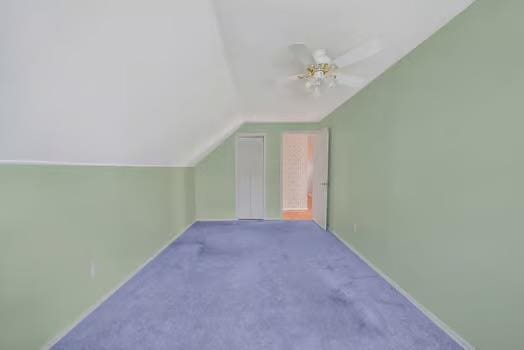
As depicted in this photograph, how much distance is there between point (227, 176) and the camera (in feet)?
17.9

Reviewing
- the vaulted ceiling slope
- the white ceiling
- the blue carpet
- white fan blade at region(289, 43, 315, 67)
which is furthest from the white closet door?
white fan blade at region(289, 43, 315, 67)

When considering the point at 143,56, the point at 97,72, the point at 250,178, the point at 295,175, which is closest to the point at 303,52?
the point at 143,56

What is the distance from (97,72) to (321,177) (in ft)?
13.0

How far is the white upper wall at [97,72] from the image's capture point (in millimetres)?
983

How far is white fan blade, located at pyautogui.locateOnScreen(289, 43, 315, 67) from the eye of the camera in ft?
5.95

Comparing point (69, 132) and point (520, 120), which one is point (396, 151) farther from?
point (69, 132)

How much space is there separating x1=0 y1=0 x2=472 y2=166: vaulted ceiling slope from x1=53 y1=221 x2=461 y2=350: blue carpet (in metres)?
1.31

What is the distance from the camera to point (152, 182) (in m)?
3.21

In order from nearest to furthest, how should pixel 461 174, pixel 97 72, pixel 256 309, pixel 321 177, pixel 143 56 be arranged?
pixel 97 72, pixel 143 56, pixel 461 174, pixel 256 309, pixel 321 177

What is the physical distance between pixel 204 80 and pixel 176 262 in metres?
2.22

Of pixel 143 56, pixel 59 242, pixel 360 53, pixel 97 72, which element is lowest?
pixel 59 242

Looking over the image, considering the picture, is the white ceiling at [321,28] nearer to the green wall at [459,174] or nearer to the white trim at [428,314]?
the green wall at [459,174]

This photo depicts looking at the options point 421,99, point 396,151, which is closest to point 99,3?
point 421,99

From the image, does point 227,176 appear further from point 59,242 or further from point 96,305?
point 59,242
